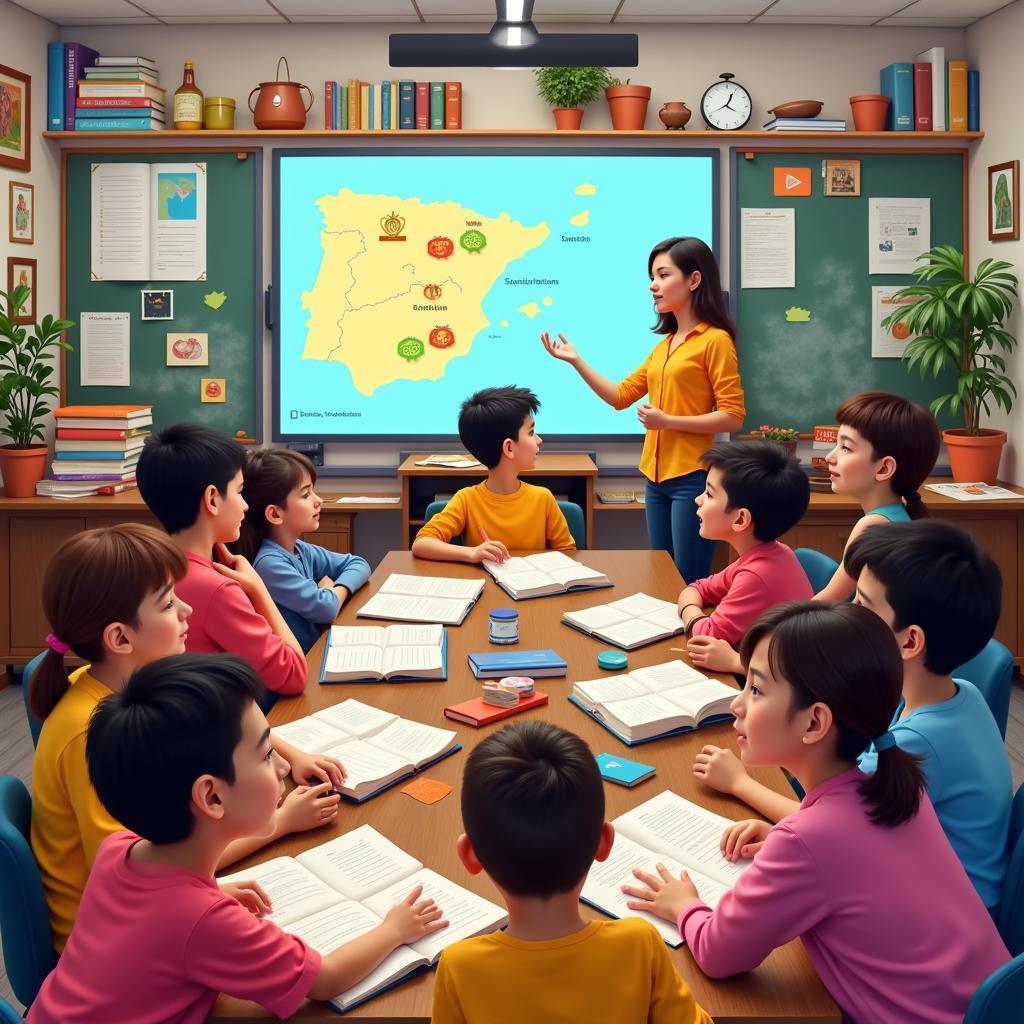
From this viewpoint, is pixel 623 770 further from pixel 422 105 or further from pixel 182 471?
pixel 422 105

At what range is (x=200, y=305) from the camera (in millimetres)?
5102

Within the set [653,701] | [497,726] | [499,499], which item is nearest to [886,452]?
[653,701]

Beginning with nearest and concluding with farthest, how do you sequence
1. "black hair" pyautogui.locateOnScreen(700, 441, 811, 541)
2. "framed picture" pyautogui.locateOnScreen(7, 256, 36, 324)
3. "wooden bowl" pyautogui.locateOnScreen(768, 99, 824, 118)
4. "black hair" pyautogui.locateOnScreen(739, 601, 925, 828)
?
"black hair" pyautogui.locateOnScreen(739, 601, 925, 828) → "black hair" pyautogui.locateOnScreen(700, 441, 811, 541) → "framed picture" pyautogui.locateOnScreen(7, 256, 36, 324) → "wooden bowl" pyautogui.locateOnScreen(768, 99, 824, 118)

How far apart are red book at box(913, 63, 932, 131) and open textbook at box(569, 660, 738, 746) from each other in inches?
145

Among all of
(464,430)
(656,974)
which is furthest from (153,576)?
(464,430)

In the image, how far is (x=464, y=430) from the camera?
11.0 feet

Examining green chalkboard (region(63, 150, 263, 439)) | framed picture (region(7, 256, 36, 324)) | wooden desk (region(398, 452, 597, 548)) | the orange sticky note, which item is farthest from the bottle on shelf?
the orange sticky note

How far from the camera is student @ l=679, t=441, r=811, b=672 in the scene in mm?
2477

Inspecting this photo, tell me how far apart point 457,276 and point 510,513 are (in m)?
2.02

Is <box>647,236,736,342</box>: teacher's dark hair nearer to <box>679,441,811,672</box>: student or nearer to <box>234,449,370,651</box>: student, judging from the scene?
<box>679,441,811,672</box>: student

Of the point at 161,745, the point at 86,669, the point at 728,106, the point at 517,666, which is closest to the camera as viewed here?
the point at 161,745

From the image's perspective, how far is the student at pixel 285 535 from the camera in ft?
8.57

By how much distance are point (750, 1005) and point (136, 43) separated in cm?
501

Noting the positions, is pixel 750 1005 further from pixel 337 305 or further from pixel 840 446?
pixel 337 305
